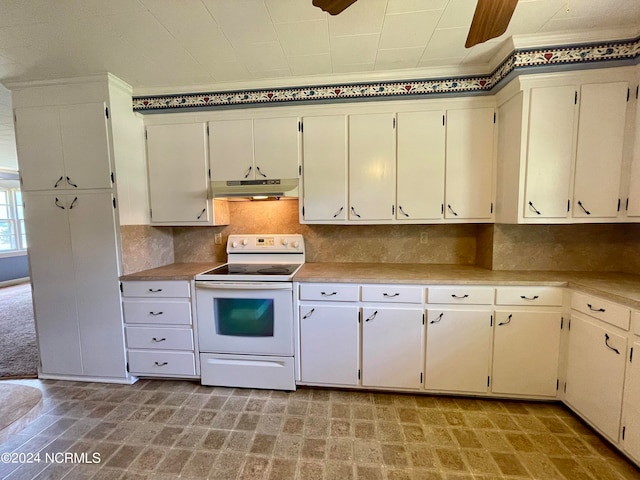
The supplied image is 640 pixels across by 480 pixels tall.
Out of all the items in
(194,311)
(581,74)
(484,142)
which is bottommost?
(194,311)

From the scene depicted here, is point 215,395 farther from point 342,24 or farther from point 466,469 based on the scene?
point 342,24

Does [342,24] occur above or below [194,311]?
above

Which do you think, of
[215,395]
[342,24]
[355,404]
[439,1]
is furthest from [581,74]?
[215,395]

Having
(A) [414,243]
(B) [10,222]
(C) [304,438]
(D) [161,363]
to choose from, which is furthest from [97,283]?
(B) [10,222]

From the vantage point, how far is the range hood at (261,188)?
2.23 m

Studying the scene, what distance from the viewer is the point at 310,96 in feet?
7.43

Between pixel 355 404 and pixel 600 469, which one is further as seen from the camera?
pixel 355 404

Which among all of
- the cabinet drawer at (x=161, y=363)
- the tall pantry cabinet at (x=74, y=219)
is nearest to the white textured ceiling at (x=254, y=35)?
the tall pantry cabinet at (x=74, y=219)

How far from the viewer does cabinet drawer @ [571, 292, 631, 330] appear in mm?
1494

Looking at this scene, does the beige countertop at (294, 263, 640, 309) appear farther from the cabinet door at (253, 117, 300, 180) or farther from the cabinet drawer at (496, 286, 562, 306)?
the cabinet door at (253, 117, 300, 180)

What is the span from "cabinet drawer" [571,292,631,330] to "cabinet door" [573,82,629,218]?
60 cm

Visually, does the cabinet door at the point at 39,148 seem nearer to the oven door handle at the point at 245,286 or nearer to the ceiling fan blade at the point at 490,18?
the oven door handle at the point at 245,286

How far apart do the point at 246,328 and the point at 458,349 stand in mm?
1621

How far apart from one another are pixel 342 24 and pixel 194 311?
228cm
